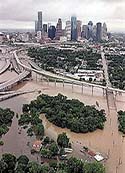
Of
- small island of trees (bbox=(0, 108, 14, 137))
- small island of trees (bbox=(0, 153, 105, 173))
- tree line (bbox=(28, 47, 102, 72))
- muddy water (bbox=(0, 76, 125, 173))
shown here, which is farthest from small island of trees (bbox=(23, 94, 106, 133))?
tree line (bbox=(28, 47, 102, 72))

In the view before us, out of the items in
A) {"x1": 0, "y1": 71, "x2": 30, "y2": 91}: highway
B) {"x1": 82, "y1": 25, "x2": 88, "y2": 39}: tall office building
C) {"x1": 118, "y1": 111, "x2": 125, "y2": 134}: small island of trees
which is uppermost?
{"x1": 118, "y1": 111, "x2": 125, "y2": 134}: small island of trees

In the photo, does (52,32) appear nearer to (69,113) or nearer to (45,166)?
(69,113)

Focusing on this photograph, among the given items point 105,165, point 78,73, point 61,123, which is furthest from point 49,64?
point 105,165

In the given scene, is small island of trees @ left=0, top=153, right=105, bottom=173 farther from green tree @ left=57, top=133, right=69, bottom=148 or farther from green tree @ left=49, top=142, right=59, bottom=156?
green tree @ left=57, top=133, right=69, bottom=148

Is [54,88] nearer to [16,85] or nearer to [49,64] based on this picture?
[16,85]

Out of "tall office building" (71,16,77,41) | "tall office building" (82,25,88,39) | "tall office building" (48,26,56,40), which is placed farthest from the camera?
"tall office building" (82,25,88,39)

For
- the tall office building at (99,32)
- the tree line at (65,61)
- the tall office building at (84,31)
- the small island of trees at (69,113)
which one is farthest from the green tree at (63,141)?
the tall office building at (84,31)

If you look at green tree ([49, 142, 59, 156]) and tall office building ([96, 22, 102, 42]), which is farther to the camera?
tall office building ([96, 22, 102, 42])

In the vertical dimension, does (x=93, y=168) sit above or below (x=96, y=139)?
above

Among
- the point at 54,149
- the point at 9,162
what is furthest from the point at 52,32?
the point at 9,162
